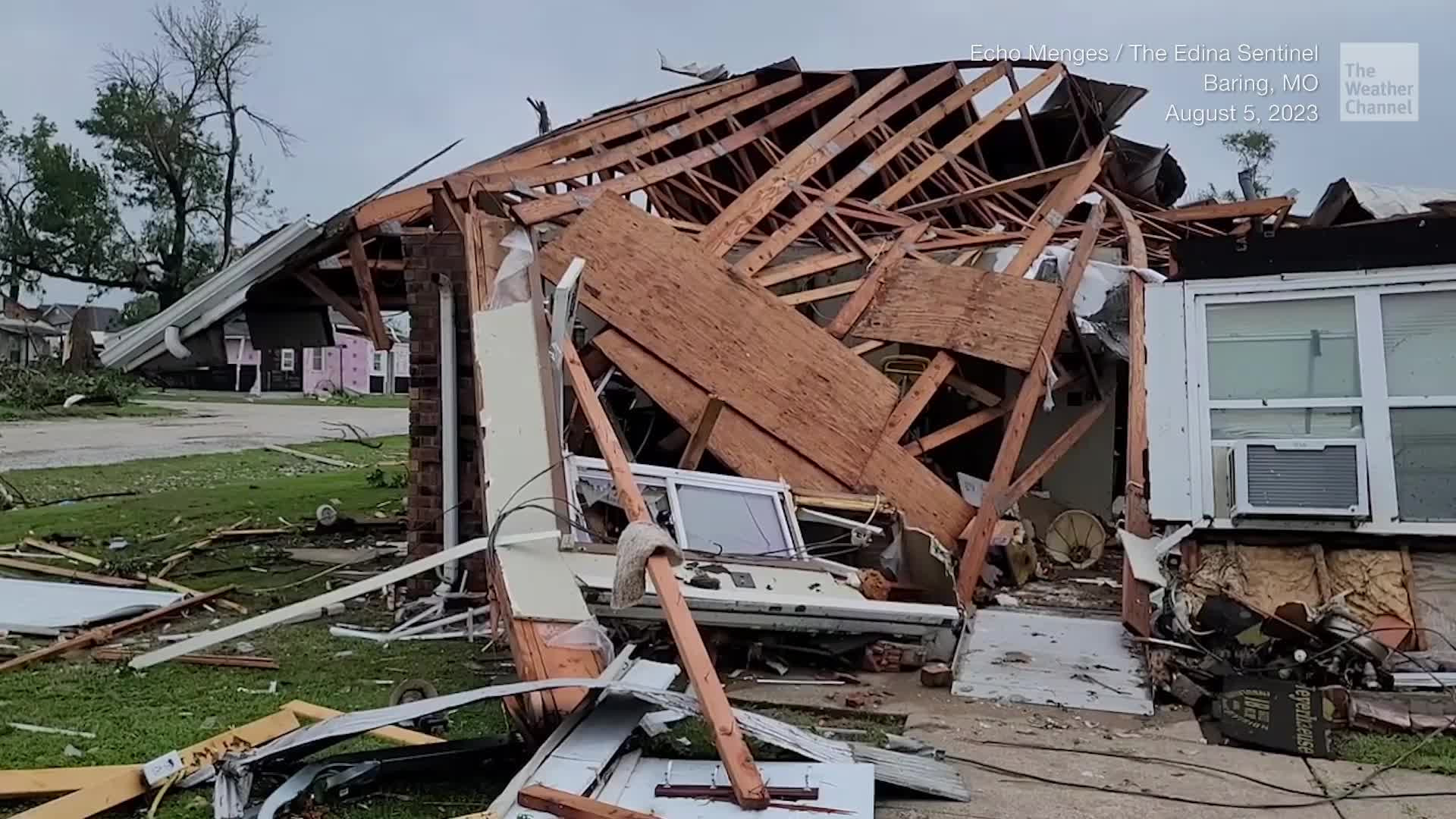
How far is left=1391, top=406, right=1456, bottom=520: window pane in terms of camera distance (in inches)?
215

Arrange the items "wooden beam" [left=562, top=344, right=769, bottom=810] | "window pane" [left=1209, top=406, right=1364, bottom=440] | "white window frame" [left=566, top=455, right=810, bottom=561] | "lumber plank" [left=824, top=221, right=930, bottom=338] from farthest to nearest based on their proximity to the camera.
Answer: "lumber plank" [left=824, top=221, right=930, bottom=338] < "white window frame" [left=566, top=455, right=810, bottom=561] < "window pane" [left=1209, top=406, right=1364, bottom=440] < "wooden beam" [left=562, top=344, right=769, bottom=810]

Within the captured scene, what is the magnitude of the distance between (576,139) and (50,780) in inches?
278

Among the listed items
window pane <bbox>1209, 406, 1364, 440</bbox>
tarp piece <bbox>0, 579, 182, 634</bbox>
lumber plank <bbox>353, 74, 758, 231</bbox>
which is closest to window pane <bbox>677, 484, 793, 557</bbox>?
window pane <bbox>1209, 406, 1364, 440</bbox>

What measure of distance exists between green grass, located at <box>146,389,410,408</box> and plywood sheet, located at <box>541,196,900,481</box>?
3140 centimetres

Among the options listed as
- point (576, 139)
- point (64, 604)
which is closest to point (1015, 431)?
point (576, 139)

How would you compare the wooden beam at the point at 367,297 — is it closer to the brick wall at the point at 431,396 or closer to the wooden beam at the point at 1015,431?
the brick wall at the point at 431,396

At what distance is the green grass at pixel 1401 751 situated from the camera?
431 centimetres

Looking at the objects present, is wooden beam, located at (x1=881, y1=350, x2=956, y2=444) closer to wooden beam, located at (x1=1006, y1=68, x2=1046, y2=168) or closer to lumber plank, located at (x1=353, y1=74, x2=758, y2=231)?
lumber plank, located at (x1=353, y1=74, x2=758, y2=231)

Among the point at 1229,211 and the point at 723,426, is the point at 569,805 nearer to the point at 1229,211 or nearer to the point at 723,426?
the point at 723,426

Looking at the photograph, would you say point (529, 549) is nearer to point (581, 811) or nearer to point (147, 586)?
point (581, 811)

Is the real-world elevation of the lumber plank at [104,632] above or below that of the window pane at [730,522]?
below

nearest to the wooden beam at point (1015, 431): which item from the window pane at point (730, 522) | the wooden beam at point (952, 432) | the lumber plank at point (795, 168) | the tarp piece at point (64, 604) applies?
the wooden beam at point (952, 432)

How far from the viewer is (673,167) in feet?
32.2

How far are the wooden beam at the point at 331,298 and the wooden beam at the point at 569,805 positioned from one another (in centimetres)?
633
